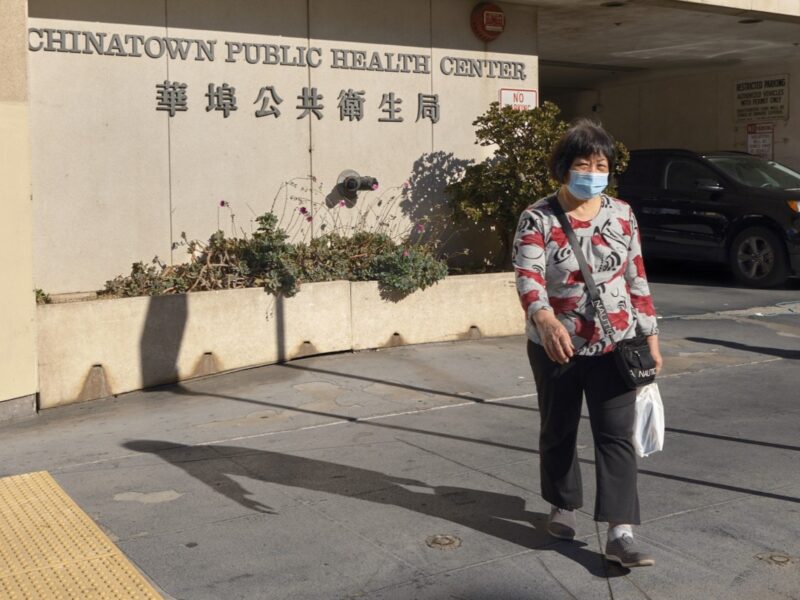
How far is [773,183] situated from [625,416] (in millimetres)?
10302

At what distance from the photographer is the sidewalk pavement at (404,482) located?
441 centimetres

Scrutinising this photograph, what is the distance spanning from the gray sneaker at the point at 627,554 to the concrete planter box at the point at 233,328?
4547 millimetres

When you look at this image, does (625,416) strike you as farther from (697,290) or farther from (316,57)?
(697,290)

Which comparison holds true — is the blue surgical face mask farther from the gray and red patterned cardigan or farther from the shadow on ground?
the shadow on ground

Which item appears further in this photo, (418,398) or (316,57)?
(316,57)

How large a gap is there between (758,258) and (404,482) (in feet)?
29.4

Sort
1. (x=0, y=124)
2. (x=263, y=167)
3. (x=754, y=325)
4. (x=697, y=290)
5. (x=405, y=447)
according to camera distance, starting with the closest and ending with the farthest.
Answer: (x=405, y=447) < (x=0, y=124) < (x=263, y=167) < (x=754, y=325) < (x=697, y=290)

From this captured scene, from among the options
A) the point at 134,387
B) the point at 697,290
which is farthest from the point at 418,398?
the point at 697,290

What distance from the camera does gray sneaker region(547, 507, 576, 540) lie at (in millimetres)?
4762


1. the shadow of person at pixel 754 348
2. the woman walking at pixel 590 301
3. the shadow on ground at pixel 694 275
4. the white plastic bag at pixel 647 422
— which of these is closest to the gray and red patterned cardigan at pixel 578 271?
the woman walking at pixel 590 301

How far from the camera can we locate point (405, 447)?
643 cm

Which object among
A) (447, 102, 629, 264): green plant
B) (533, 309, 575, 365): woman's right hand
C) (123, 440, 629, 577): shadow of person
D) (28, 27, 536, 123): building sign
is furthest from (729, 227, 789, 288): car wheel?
(533, 309, 575, 365): woman's right hand

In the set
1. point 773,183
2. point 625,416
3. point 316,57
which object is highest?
point 316,57

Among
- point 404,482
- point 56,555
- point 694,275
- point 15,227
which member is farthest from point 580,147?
point 694,275
